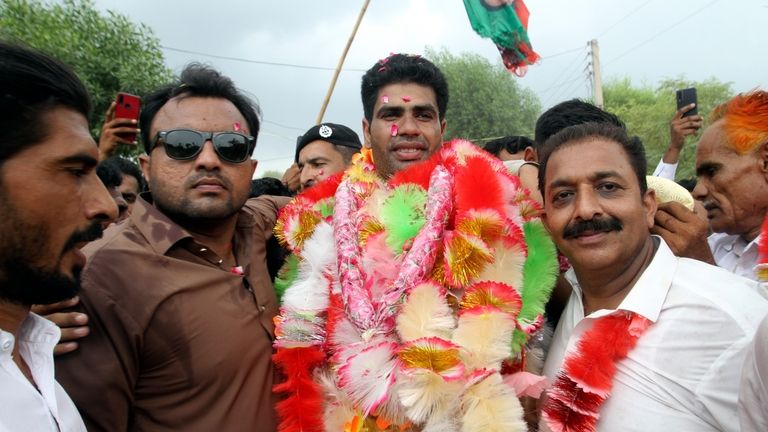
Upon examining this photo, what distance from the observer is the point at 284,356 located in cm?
211

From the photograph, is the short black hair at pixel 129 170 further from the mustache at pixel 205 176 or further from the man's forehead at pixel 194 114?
the mustache at pixel 205 176

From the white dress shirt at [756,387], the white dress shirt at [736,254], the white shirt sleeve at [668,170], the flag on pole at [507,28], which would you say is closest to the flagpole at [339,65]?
the flag on pole at [507,28]

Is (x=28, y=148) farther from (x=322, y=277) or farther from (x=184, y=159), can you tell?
(x=322, y=277)

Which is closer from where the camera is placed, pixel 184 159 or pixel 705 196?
pixel 184 159

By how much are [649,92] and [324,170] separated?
35717 millimetres

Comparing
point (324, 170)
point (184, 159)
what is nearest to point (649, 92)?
point (324, 170)

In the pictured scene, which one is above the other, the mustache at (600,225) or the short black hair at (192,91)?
the short black hair at (192,91)

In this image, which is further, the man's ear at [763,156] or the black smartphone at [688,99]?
the black smartphone at [688,99]

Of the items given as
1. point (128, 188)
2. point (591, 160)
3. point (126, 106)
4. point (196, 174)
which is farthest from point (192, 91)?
point (128, 188)

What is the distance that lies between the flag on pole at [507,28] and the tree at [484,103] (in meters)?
17.8

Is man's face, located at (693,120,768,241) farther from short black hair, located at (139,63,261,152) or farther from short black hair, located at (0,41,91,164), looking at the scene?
short black hair, located at (0,41,91,164)

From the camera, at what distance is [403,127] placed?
2572 millimetres

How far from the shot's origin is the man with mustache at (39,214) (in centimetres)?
132

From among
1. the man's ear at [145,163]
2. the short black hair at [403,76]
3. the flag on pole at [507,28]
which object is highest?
the flag on pole at [507,28]
